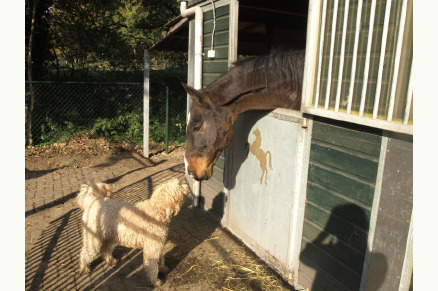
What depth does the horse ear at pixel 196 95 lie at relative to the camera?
10.8ft

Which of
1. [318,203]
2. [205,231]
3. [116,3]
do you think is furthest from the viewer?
[116,3]

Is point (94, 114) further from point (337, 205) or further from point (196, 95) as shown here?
point (337, 205)

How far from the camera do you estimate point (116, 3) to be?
10.6 metres

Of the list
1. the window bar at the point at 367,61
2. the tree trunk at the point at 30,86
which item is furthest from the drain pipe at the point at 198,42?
the tree trunk at the point at 30,86

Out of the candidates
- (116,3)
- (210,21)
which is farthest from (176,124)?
(210,21)

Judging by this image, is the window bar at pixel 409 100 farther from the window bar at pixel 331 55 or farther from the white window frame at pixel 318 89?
the window bar at pixel 331 55

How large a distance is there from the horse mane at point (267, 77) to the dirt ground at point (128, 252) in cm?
192

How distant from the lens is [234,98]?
353 cm

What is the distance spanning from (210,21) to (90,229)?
331 cm

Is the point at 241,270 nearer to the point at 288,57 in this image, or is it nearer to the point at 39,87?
the point at 288,57

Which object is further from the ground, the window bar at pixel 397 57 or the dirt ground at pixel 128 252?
the window bar at pixel 397 57

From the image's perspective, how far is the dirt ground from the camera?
3.45 m

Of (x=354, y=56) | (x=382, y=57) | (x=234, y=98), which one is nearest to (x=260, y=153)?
(x=234, y=98)

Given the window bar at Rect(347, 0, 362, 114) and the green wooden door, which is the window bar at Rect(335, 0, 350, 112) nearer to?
the window bar at Rect(347, 0, 362, 114)
